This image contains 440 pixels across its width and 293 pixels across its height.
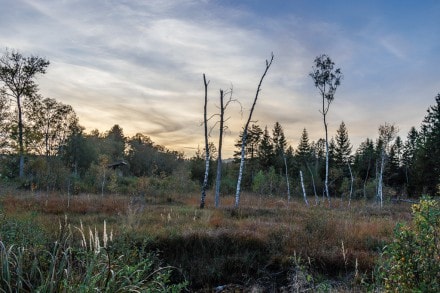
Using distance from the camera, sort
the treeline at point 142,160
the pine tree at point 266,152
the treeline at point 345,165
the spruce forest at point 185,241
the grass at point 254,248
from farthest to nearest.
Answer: the pine tree at point 266,152 → the treeline at point 345,165 → the treeline at point 142,160 → the grass at point 254,248 → the spruce forest at point 185,241

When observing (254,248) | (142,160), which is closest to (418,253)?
(254,248)

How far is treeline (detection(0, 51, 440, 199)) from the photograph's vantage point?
2422 cm

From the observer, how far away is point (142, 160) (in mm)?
55344

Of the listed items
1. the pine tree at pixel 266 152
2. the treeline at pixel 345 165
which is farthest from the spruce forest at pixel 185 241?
the pine tree at pixel 266 152

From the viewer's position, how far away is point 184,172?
34219mm

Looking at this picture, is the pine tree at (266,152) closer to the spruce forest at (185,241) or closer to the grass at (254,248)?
the spruce forest at (185,241)

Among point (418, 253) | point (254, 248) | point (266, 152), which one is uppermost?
point (266, 152)

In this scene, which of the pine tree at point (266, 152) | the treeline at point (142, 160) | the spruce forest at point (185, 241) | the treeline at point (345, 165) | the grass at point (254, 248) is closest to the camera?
the spruce forest at point (185, 241)

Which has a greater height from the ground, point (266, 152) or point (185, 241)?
point (266, 152)

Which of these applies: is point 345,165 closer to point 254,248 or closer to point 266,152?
point 266,152

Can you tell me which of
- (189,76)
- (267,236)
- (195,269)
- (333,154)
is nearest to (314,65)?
(189,76)

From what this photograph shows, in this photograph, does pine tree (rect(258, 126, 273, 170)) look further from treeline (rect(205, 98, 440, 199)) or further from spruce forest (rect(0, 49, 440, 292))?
spruce forest (rect(0, 49, 440, 292))

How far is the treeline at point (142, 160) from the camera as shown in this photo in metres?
24.2

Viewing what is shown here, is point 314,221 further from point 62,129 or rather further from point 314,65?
point 62,129
